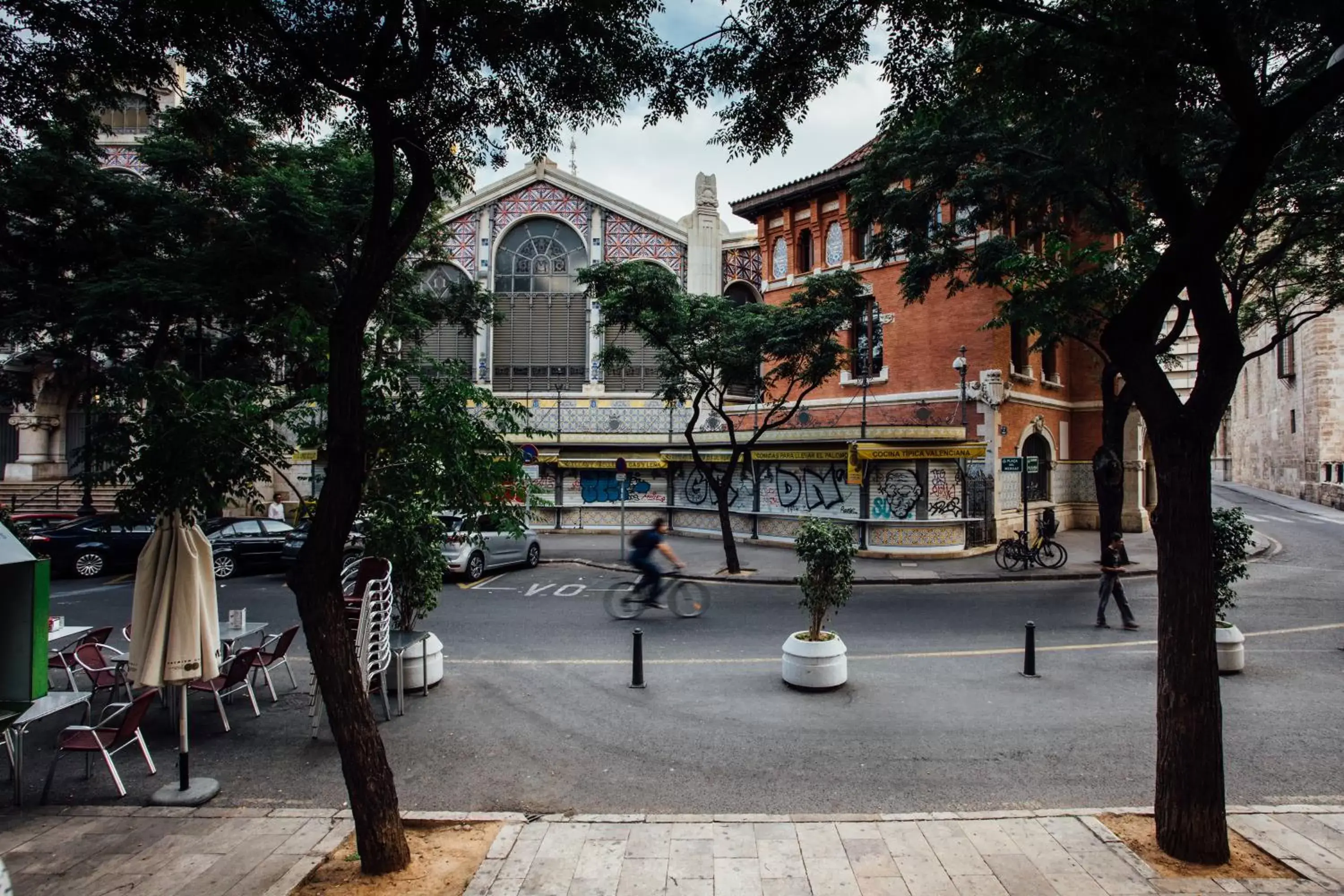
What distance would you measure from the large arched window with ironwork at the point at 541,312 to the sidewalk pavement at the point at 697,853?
26.2 meters

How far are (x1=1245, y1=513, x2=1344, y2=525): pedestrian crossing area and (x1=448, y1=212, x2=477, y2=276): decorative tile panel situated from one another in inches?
1312

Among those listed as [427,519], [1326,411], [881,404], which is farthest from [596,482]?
[1326,411]

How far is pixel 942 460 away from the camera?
20016mm

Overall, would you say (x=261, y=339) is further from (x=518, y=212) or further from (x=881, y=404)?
(x=881, y=404)

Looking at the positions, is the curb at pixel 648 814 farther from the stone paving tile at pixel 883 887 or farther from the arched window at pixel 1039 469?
the arched window at pixel 1039 469

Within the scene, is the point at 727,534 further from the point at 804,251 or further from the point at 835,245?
the point at 804,251

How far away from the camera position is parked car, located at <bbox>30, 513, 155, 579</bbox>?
16.9 metres

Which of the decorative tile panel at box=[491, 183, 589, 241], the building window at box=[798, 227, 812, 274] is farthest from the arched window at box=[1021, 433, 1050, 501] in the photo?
the decorative tile panel at box=[491, 183, 589, 241]

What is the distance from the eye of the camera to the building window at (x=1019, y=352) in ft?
74.5

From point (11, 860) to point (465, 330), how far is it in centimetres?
2113

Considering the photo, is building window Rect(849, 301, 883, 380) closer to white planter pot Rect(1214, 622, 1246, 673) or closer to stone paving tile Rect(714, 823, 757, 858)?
white planter pot Rect(1214, 622, 1246, 673)

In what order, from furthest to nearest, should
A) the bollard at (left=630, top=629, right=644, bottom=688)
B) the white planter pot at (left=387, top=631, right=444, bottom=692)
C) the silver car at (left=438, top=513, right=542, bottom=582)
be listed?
the silver car at (left=438, top=513, right=542, bottom=582)
the bollard at (left=630, top=629, right=644, bottom=688)
the white planter pot at (left=387, top=631, right=444, bottom=692)

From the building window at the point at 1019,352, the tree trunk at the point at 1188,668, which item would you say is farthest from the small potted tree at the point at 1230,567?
the building window at the point at 1019,352

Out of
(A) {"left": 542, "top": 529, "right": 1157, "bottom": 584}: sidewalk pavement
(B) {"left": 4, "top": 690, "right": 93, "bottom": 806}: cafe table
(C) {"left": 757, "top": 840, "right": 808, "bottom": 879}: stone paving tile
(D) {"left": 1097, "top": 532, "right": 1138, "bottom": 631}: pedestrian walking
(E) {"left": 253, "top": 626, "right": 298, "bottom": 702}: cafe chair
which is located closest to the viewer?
(C) {"left": 757, "top": 840, "right": 808, "bottom": 879}: stone paving tile
